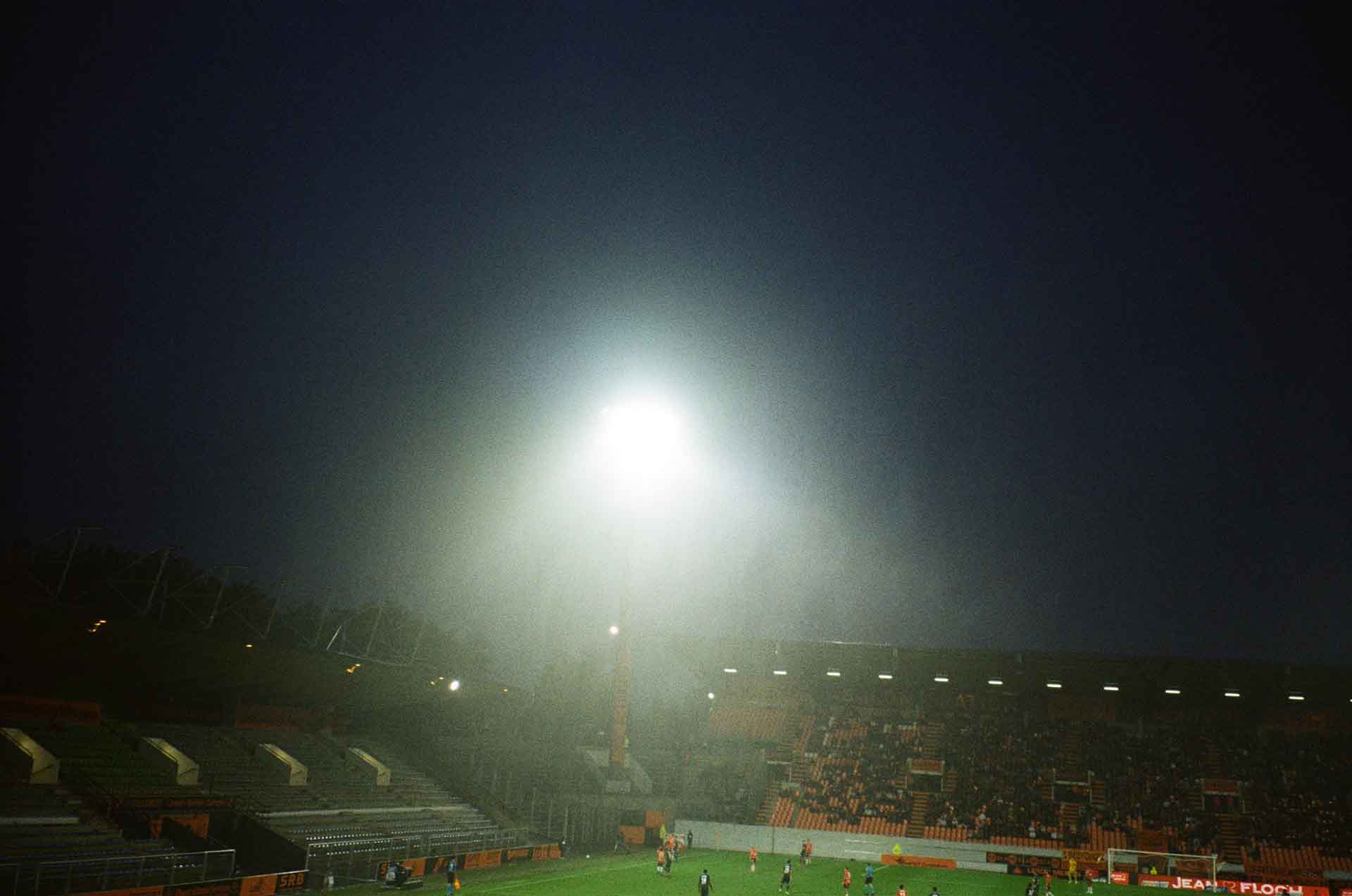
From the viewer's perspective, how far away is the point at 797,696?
80.7 m

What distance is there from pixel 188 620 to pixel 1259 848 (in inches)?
2283

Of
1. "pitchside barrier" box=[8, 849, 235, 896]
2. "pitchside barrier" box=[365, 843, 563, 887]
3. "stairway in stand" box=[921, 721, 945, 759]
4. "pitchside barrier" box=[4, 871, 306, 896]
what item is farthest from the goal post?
"pitchside barrier" box=[8, 849, 235, 896]

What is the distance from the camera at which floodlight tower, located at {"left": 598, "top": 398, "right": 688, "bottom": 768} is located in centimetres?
5400

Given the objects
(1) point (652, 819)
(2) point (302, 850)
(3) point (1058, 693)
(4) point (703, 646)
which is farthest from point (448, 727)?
(3) point (1058, 693)

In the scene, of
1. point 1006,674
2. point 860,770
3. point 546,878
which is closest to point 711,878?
point 546,878

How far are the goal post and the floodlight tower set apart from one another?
2973 cm

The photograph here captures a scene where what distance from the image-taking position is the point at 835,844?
62.8 metres

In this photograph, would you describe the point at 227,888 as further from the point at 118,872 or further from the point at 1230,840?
the point at 1230,840

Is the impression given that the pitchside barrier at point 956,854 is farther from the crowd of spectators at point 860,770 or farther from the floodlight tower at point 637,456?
the floodlight tower at point 637,456

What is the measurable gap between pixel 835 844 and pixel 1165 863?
1809 centimetres

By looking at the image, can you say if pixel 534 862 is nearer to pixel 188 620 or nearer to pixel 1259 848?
pixel 188 620

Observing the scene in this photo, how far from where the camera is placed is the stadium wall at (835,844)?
199 feet

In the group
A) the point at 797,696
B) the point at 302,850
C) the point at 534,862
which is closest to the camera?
the point at 302,850

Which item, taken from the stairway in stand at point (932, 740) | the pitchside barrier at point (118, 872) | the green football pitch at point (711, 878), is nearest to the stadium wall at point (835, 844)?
the green football pitch at point (711, 878)
